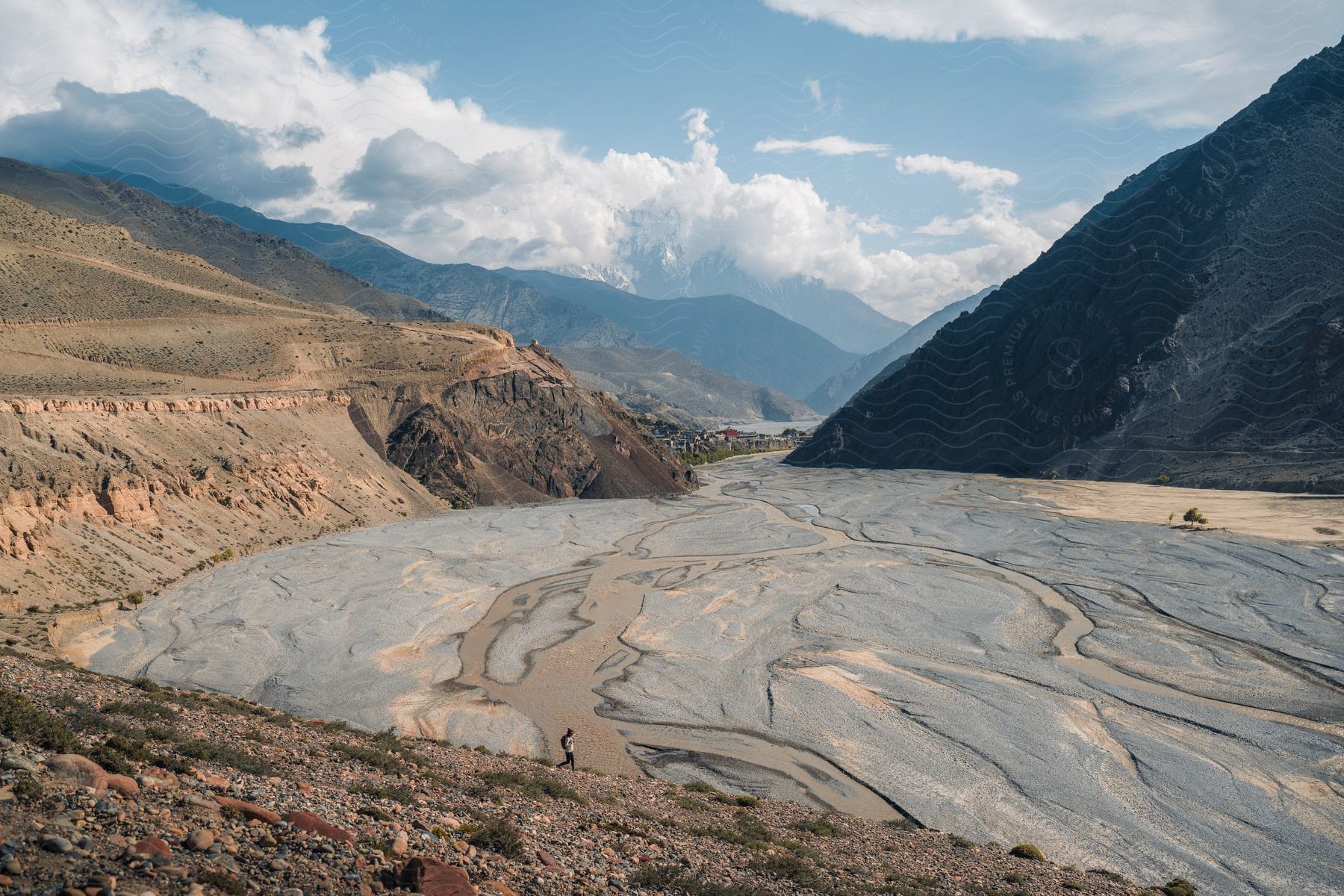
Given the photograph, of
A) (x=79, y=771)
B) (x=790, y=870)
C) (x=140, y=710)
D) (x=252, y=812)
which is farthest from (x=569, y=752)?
(x=79, y=771)

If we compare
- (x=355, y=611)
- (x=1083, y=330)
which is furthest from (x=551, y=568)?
(x=1083, y=330)

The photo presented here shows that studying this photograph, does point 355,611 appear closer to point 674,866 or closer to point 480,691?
point 480,691

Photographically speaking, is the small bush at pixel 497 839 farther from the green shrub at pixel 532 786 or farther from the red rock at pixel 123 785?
the red rock at pixel 123 785

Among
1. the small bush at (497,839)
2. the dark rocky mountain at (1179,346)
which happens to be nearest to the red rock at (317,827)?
the small bush at (497,839)

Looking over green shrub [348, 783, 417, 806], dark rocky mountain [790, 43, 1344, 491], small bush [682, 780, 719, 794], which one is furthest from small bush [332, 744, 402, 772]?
dark rocky mountain [790, 43, 1344, 491]

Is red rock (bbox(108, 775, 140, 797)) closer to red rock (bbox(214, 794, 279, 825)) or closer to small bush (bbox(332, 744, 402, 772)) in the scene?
red rock (bbox(214, 794, 279, 825))
